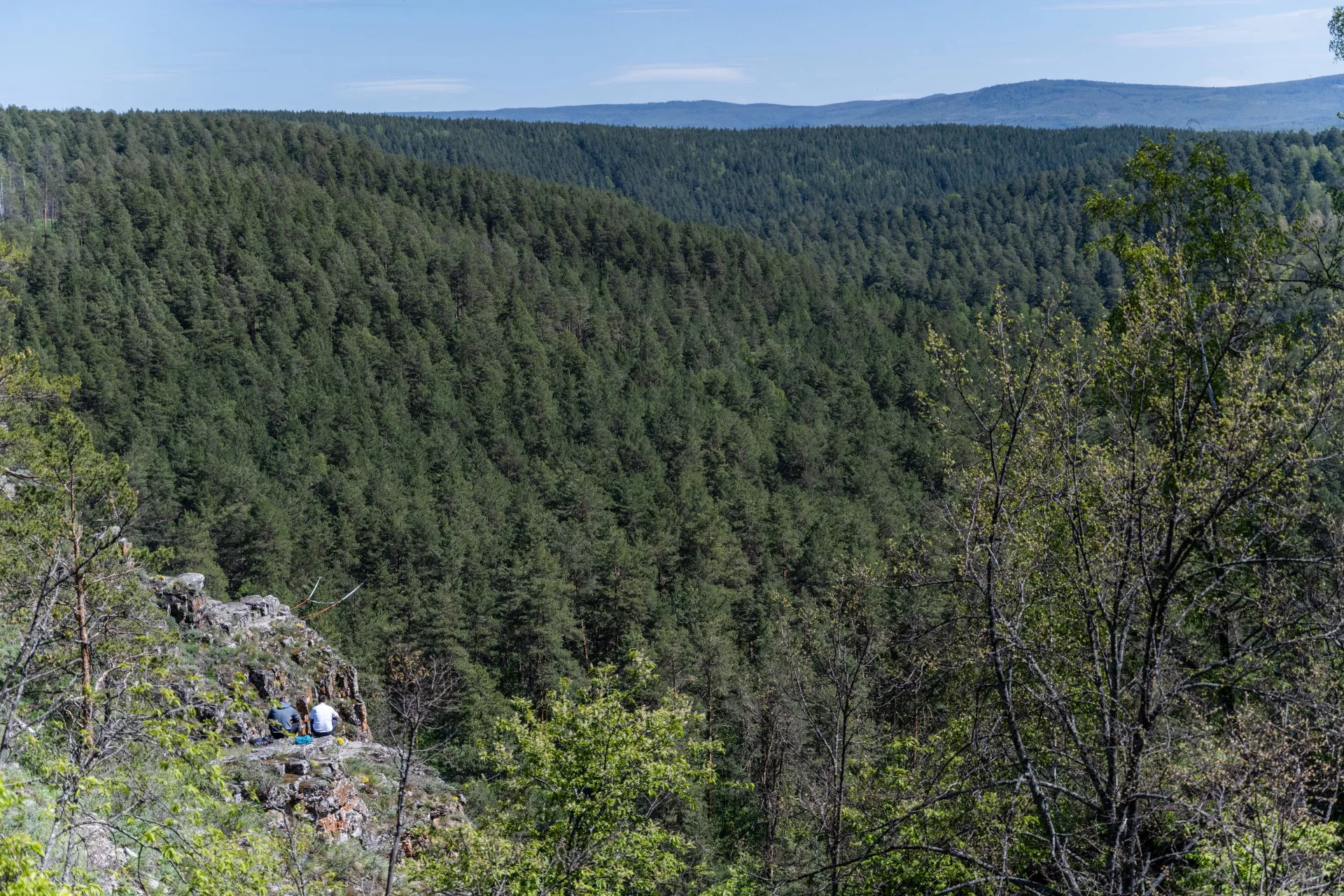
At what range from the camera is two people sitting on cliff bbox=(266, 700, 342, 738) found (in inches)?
734

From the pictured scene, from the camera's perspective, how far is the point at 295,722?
1928 cm

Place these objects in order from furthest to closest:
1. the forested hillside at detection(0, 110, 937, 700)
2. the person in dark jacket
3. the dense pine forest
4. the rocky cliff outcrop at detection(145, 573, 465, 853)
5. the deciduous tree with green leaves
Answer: the forested hillside at detection(0, 110, 937, 700)
the person in dark jacket
the rocky cliff outcrop at detection(145, 573, 465, 853)
the deciduous tree with green leaves
the dense pine forest

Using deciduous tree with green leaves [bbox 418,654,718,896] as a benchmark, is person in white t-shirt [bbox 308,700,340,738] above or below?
below

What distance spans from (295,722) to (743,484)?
152 feet

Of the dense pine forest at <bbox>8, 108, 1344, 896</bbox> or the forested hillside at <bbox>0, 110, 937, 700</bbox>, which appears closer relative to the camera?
the dense pine forest at <bbox>8, 108, 1344, 896</bbox>

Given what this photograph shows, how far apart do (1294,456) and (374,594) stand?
4612 cm

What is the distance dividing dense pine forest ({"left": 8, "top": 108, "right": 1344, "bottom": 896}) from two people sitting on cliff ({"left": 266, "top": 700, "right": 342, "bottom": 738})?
2646 millimetres

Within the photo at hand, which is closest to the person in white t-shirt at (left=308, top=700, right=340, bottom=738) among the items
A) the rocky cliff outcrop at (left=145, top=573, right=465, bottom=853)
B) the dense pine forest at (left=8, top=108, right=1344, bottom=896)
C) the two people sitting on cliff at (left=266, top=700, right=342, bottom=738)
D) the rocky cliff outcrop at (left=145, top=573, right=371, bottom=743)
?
the two people sitting on cliff at (left=266, top=700, right=342, bottom=738)

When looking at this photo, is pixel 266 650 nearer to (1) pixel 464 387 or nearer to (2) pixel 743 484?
(2) pixel 743 484

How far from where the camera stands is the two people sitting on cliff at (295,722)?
18641mm

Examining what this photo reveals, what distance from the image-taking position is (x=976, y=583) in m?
7.26

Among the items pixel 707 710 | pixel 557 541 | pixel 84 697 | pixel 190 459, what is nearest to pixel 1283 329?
pixel 84 697

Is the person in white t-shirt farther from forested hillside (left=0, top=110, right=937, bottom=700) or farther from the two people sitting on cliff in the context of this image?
forested hillside (left=0, top=110, right=937, bottom=700)

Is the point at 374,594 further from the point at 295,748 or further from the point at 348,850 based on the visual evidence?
the point at 348,850
